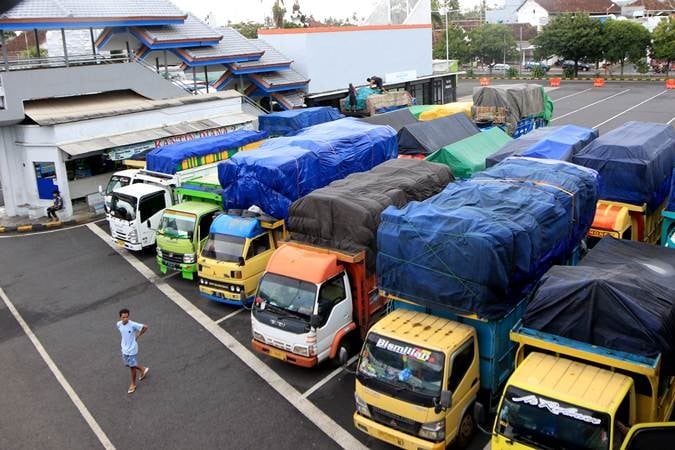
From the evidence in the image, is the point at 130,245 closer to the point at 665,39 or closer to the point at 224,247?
the point at 224,247

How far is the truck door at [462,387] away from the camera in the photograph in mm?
8523

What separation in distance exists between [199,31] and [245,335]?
20299 millimetres

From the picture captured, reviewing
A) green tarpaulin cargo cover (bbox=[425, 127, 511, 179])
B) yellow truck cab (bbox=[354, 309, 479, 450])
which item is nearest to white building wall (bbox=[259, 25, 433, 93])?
green tarpaulin cargo cover (bbox=[425, 127, 511, 179])

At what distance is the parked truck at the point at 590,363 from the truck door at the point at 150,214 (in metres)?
12.2

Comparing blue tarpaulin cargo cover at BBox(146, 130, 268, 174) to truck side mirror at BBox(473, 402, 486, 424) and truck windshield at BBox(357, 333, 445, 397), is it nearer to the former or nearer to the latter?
truck windshield at BBox(357, 333, 445, 397)

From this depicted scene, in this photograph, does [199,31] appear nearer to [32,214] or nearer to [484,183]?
[32,214]

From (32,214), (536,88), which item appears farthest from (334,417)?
(536,88)

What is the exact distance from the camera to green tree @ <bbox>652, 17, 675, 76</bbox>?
5972cm

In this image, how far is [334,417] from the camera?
10141 mm

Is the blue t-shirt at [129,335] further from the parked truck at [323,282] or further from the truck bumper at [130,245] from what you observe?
the truck bumper at [130,245]

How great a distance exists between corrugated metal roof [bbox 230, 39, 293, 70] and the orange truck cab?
2083cm

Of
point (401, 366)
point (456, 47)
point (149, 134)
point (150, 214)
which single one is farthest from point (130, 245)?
point (456, 47)

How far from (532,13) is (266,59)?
262ft

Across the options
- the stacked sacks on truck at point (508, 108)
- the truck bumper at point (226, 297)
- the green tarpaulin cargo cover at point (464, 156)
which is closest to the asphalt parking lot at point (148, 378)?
the truck bumper at point (226, 297)
